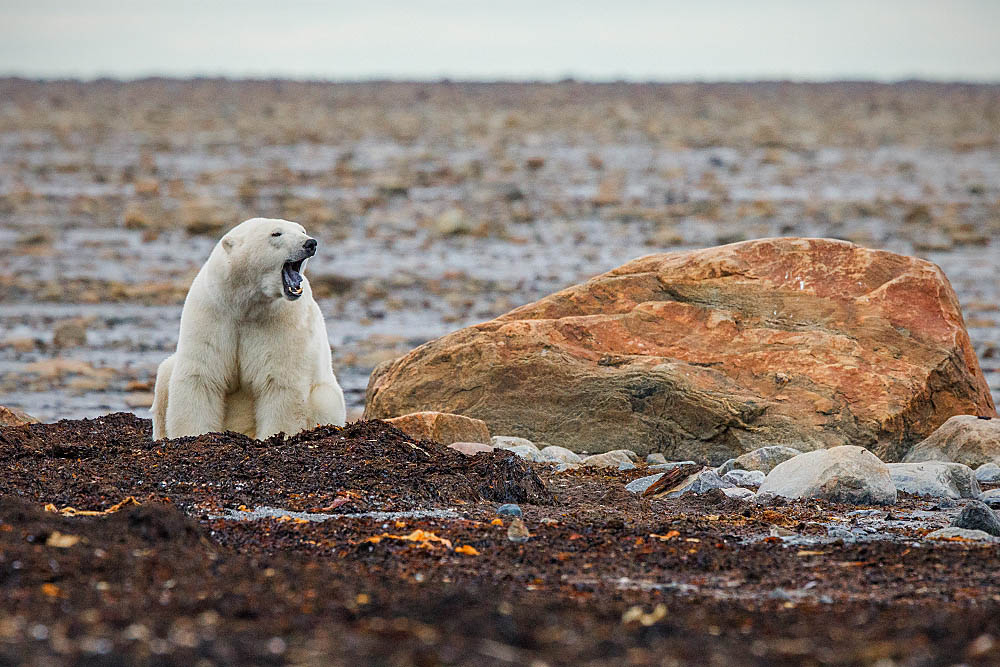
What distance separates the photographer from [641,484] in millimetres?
8234

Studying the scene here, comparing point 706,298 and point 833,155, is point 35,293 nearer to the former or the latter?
point 706,298

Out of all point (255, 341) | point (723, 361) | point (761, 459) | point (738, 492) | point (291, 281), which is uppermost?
point (291, 281)

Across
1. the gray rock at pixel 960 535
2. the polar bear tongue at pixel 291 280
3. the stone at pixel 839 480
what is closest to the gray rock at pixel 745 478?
the stone at pixel 839 480

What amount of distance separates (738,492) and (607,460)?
1.50m

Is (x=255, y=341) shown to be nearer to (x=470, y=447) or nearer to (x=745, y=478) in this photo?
(x=470, y=447)

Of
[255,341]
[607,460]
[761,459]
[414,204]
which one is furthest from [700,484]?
[414,204]

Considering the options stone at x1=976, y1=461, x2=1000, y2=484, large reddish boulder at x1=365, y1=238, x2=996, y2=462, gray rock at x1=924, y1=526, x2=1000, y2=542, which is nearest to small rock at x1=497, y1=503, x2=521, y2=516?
gray rock at x1=924, y1=526, x2=1000, y2=542

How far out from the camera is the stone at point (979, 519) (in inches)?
255

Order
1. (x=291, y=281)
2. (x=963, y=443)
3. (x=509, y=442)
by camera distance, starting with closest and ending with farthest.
Result: (x=291, y=281) → (x=963, y=443) → (x=509, y=442)

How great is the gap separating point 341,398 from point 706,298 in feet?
11.0

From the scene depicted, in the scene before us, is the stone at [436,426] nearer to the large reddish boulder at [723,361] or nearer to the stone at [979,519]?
the large reddish boulder at [723,361]

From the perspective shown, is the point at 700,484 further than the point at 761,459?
No

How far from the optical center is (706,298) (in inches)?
414

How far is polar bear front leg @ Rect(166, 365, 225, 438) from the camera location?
8.50 m
